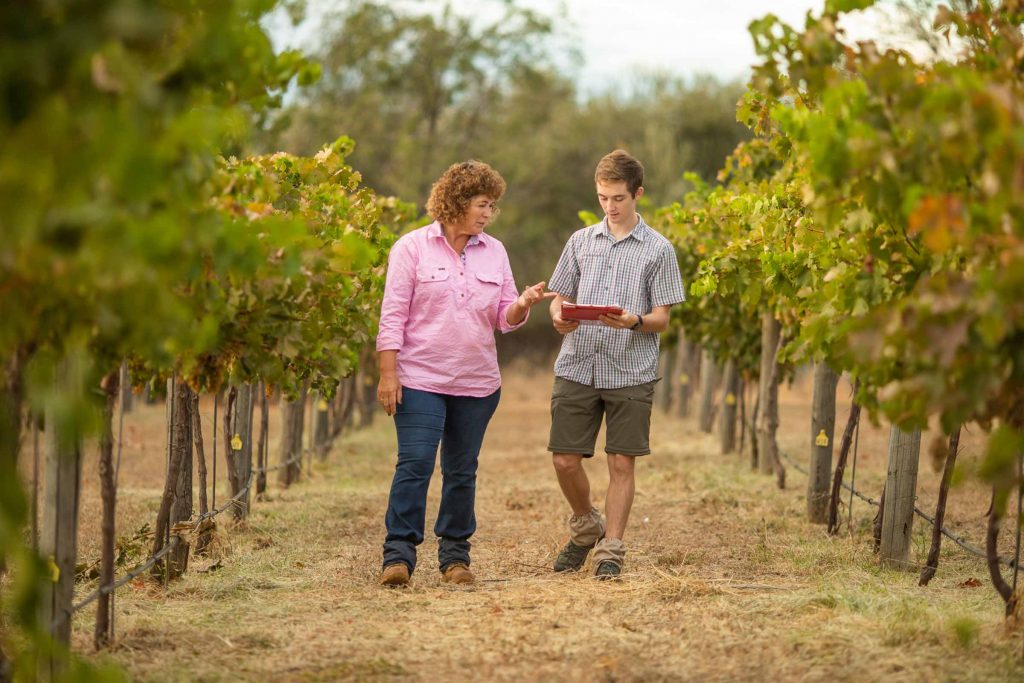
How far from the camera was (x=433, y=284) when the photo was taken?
5645 mm

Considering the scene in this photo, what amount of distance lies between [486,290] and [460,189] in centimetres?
46

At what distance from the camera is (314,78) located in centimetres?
366

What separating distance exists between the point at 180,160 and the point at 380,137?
982 inches

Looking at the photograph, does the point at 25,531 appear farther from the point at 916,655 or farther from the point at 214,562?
the point at 916,655

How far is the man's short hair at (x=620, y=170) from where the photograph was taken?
5.74 metres

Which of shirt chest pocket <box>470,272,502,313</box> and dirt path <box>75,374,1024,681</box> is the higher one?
shirt chest pocket <box>470,272,502,313</box>

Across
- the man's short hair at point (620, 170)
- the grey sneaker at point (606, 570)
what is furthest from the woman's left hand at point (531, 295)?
the grey sneaker at point (606, 570)

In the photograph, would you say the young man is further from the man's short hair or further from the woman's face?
the woman's face

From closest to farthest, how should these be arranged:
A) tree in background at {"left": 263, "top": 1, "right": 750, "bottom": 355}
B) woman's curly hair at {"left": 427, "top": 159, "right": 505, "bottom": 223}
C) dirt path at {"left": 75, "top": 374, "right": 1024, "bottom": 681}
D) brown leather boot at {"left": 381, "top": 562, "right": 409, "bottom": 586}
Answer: dirt path at {"left": 75, "top": 374, "right": 1024, "bottom": 681}
brown leather boot at {"left": 381, "top": 562, "right": 409, "bottom": 586}
woman's curly hair at {"left": 427, "top": 159, "right": 505, "bottom": 223}
tree in background at {"left": 263, "top": 1, "right": 750, "bottom": 355}

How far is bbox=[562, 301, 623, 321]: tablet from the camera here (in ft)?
18.0

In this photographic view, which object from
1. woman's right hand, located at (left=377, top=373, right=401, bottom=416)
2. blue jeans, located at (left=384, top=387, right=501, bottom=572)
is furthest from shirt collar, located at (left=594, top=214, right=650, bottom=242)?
woman's right hand, located at (left=377, top=373, right=401, bottom=416)

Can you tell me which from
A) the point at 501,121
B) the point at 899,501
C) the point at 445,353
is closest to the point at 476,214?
the point at 445,353

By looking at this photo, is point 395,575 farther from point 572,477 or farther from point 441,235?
point 441,235

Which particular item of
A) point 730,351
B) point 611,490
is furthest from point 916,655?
point 730,351
